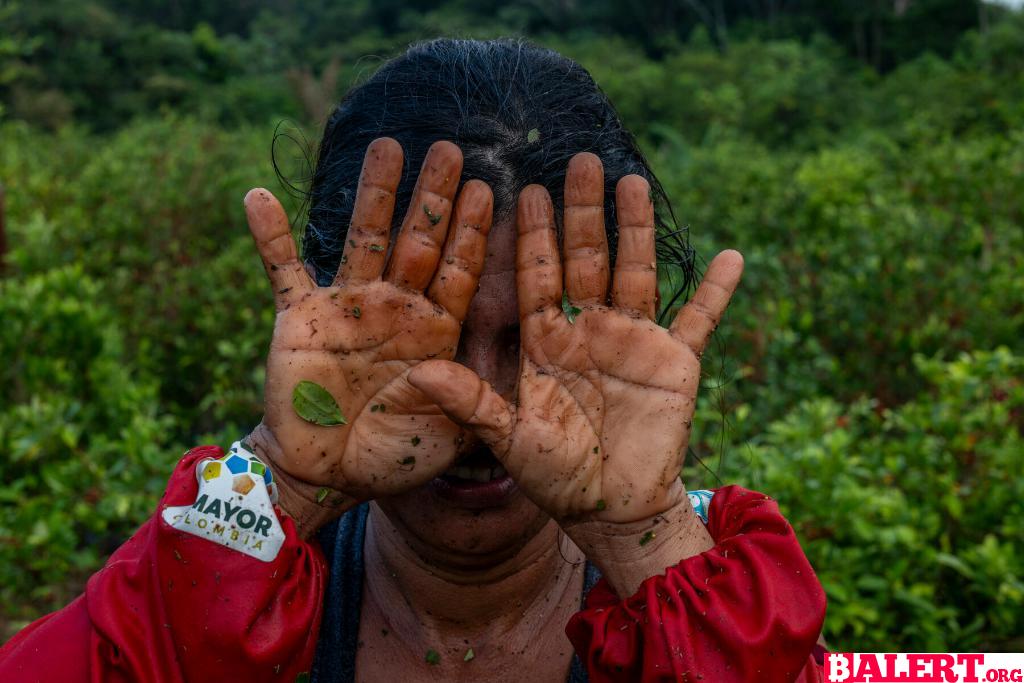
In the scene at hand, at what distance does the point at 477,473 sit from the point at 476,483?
0.02 m

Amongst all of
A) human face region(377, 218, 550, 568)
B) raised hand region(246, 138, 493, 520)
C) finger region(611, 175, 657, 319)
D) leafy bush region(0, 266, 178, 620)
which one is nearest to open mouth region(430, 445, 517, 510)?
human face region(377, 218, 550, 568)

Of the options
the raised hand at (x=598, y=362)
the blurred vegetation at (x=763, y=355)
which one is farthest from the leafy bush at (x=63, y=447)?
the raised hand at (x=598, y=362)

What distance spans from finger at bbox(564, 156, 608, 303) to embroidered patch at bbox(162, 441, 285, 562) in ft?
1.75

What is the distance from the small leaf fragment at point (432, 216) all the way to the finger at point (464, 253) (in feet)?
0.11

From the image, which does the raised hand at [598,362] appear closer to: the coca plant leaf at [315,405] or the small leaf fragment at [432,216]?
the small leaf fragment at [432,216]

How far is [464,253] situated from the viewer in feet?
4.37

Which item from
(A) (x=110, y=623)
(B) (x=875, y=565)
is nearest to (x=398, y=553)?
(A) (x=110, y=623)

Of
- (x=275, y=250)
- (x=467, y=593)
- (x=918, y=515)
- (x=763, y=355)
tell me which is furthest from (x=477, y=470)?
(x=763, y=355)

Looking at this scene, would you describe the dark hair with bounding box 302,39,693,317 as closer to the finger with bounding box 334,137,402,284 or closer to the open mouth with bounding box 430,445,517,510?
the finger with bounding box 334,137,402,284

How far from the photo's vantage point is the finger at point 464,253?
1334 millimetres

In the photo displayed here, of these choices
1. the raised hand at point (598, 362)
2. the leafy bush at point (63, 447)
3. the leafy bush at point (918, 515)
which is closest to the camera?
the raised hand at point (598, 362)

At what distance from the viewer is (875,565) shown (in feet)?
7.47

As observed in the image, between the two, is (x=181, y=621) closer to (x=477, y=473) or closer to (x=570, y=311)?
(x=477, y=473)

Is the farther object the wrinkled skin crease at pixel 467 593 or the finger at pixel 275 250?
the wrinkled skin crease at pixel 467 593
